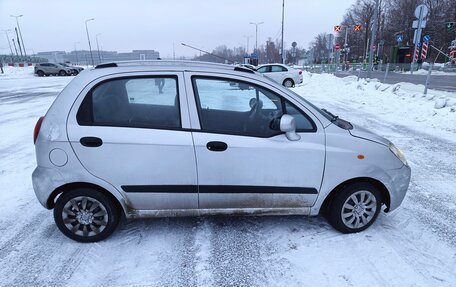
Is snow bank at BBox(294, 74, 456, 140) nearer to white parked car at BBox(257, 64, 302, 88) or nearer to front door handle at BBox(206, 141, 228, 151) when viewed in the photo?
white parked car at BBox(257, 64, 302, 88)

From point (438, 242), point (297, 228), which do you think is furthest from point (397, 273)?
point (297, 228)

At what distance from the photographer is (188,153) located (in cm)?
288

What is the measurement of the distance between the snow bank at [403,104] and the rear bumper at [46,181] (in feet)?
25.8

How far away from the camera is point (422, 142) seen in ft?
22.1

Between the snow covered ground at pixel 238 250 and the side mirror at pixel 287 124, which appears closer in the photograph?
the snow covered ground at pixel 238 250

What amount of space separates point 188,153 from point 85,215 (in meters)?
1.24

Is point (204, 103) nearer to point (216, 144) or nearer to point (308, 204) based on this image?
point (216, 144)

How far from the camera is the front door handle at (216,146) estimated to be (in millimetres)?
2877

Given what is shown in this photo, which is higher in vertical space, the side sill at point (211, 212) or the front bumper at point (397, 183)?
the front bumper at point (397, 183)

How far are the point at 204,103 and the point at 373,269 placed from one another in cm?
218

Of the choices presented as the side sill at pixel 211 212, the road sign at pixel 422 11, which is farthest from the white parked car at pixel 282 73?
the side sill at pixel 211 212

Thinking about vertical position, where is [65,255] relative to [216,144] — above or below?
below

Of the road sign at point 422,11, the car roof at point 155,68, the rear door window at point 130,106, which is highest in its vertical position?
the road sign at point 422,11

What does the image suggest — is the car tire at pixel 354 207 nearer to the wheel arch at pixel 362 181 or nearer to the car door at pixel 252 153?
the wheel arch at pixel 362 181
